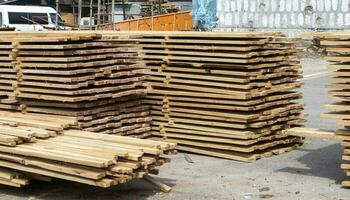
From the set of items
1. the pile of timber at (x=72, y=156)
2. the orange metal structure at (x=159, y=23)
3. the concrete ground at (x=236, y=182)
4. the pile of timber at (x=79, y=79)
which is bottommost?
the concrete ground at (x=236, y=182)

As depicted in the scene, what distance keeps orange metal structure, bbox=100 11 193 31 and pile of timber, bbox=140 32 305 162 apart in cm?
1708

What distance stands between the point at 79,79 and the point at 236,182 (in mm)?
2574

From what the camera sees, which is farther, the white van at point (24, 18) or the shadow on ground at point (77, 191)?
the white van at point (24, 18)

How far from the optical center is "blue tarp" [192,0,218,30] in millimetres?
32219

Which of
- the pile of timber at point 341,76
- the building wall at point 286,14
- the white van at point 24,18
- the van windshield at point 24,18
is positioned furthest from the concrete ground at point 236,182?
the van windshield at point 24,18

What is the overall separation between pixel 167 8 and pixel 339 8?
1329cm

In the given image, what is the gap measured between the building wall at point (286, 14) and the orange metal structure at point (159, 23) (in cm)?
290

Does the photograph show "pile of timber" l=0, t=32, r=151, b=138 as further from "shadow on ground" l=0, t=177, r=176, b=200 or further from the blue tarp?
the blue tarp

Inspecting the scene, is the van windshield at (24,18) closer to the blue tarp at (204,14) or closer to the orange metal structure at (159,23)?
the orange metal structure at (159,23)

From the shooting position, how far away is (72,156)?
663 centimetres

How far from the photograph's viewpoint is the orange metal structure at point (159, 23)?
95.8 ft

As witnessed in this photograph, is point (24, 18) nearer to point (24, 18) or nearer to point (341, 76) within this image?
point (24, 18)

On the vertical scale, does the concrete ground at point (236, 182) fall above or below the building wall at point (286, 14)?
below

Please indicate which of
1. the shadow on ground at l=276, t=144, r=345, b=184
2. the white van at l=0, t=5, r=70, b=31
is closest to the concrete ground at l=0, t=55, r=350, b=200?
the shadow on ground at l=276, t=144, r=345, b=184
